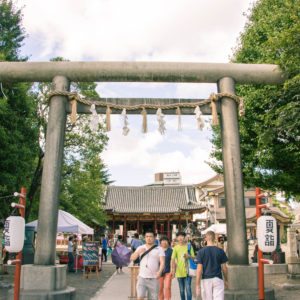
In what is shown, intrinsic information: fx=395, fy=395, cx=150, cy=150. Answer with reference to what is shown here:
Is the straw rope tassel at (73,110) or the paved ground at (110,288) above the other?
the straw rope tassel at (73,110)

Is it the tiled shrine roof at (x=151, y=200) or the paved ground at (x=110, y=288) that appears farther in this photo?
the tiled shrine roof at (x=151, y=200)

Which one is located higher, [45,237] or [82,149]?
[82,149]

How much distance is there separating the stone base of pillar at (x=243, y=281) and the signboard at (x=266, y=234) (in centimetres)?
163

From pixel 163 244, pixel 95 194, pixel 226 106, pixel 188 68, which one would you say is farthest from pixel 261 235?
pixel 95 194

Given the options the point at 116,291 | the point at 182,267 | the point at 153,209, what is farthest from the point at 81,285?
the point at 153,209

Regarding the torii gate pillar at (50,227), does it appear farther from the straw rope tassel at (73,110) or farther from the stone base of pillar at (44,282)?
the straw rope tassel at (73,110)

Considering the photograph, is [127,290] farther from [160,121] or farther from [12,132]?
[12,132]

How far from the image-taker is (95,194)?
100ft

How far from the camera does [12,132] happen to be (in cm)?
1546

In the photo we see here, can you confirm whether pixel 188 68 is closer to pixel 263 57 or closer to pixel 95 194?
pixel 263 57

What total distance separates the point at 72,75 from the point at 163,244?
15.5 ft

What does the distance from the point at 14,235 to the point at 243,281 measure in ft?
15.9

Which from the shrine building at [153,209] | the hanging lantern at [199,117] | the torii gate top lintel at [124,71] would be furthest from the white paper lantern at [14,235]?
the shrine building at [153,209]

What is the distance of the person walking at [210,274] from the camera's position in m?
6.15
